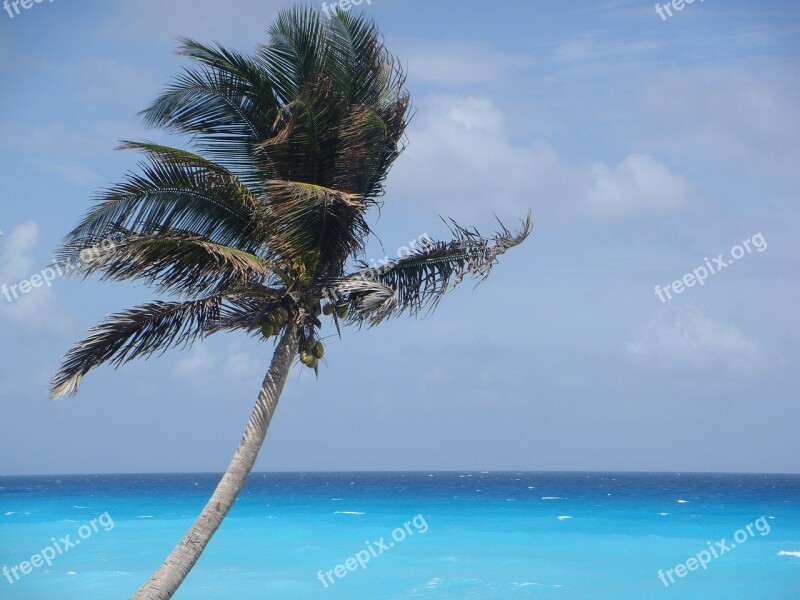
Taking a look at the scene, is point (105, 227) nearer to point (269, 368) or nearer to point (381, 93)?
point (269, 368)

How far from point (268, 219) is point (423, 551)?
24.1m

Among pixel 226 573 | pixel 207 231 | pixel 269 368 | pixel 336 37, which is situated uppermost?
pixel 336 37

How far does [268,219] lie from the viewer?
8930 mm

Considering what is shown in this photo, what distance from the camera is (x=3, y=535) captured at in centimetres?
3831

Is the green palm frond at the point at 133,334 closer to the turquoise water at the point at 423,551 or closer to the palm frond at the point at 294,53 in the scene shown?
the palm frond at the point at 294,53

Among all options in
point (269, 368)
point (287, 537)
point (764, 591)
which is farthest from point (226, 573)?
point (269, 368)

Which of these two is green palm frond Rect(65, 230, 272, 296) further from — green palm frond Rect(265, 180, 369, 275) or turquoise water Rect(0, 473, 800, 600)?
turquoise water Rect(0, 473, 800, 600)

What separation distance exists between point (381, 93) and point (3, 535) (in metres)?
35.5

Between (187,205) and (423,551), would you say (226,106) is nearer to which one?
(187,205)

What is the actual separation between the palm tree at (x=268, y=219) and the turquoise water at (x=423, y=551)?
50.7ft

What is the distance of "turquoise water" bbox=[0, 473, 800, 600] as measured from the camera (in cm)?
2370

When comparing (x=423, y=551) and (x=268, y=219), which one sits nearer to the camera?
(x=268, y=219)

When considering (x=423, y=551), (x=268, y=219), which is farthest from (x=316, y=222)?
(x=423, y=551)

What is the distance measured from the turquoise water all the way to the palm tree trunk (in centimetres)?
1540
